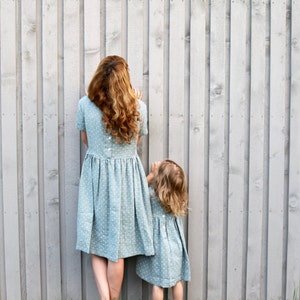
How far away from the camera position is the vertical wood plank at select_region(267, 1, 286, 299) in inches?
166

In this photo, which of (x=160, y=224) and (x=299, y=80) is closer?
(x=160, y=224)

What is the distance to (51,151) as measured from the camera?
4090mm

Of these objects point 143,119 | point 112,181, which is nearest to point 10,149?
point 112,181

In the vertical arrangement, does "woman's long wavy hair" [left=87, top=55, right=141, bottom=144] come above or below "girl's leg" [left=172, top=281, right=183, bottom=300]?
above

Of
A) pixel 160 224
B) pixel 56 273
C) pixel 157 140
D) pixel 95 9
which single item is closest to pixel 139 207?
pixel 160 224

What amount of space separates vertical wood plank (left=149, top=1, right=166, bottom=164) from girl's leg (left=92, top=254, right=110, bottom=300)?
2.46 ft

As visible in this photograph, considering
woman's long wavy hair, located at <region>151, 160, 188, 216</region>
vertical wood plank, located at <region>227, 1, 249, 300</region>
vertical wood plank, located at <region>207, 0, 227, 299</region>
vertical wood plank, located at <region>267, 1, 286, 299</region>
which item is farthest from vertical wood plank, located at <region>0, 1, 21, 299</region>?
vertical wood plank, located at <region>267, 1, 286, 299</region>

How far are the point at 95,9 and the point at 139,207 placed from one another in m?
1.34

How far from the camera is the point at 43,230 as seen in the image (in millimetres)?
4141

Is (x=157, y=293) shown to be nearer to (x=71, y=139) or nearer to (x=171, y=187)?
(x=171, y=187)

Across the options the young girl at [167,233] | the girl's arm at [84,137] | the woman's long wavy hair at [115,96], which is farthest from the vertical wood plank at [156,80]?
the girl's arm at [84,137]

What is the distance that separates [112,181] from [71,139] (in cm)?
47

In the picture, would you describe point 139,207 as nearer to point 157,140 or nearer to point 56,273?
point 157,140

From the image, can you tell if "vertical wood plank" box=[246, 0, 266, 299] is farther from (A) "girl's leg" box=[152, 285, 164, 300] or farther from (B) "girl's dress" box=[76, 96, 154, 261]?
(B) "girl's dress" box=[76, 96, 154, 261]
